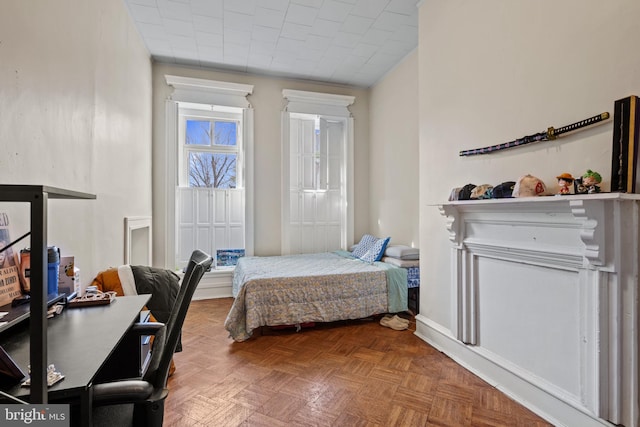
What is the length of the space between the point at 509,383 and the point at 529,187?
1.24 m

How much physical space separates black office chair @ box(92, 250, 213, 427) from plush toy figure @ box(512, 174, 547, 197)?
5.57ft

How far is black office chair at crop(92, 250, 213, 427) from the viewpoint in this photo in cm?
88

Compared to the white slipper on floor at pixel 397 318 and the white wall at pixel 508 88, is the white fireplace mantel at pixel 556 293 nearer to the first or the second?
the white wall at pixel 508 88

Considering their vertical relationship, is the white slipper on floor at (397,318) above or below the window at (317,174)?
below

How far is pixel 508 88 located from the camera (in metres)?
2.00

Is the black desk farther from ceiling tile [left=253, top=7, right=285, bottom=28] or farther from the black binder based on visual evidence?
ceiling tile [left=253, top=7, right=285, bottom=28]

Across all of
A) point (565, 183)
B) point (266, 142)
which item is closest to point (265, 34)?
point (266, 142)

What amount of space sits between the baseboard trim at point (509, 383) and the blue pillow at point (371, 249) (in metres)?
1.03

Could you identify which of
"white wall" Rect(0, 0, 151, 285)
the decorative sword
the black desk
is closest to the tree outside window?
"white wall" Rect(0, 0, 151, 285)

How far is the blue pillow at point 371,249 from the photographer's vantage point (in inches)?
145

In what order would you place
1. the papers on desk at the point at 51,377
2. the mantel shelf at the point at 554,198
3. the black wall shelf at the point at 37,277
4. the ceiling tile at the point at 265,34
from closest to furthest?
1. the black wall shelf at the point at 37,277
2. the papers on desk at the point at 51,377
3. the mantel shelf at the point at 554,198
4. the ceiling tile at the point at 265,34

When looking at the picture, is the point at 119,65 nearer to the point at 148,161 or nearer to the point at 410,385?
the point at 148,161

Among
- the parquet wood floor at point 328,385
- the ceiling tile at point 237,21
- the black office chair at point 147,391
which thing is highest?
the ceiling tile at point 237,21

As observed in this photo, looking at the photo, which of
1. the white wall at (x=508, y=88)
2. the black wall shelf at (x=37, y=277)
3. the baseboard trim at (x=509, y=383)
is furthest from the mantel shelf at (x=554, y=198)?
the black wall shelf at (x=37, y=277)
